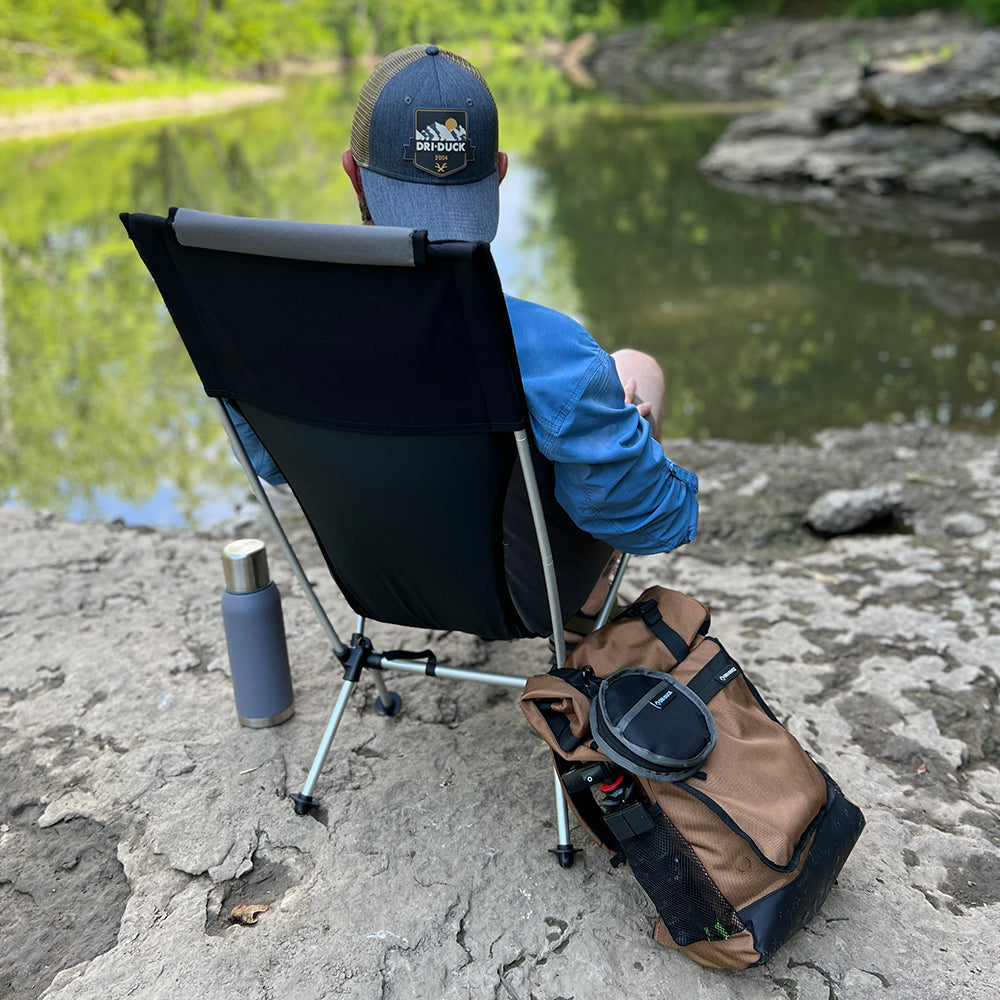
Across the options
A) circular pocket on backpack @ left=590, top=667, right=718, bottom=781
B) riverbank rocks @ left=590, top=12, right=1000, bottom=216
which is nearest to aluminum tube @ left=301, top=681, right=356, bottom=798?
circular pocket on backpack @ left=590, top=667, right=718, bottom=781

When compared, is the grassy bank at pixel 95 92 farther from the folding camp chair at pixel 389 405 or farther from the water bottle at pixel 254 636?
the folding camp chair at pixel 389 405

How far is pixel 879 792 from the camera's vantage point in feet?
6.00

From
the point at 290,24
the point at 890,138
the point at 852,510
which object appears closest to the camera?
the point at 852,510

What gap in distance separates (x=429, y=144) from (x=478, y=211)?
0.39ft

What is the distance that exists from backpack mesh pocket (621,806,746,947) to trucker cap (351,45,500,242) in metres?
0.97

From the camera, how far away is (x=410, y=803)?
5.90 ft

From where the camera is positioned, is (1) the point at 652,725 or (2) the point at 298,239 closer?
(2) the point at 298,239

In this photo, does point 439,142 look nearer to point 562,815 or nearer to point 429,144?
point 429,144

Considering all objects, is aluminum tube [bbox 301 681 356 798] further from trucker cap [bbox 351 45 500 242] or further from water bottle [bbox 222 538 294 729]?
trucker cap [bbox 351 45 500 242]

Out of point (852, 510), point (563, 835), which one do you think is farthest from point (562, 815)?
point (852, 510)

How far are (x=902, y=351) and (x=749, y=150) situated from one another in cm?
723

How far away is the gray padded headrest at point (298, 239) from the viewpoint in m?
1.22

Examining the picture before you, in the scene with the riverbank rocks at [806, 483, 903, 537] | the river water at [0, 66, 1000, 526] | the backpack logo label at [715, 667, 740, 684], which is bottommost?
the river water at [0, 66, 1000, 526]

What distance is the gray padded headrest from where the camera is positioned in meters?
1.22
